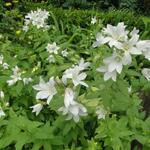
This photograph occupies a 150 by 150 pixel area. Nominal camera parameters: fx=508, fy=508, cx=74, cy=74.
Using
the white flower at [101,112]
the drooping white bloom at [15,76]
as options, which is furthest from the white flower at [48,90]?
the drooping white bloom at [15,76]

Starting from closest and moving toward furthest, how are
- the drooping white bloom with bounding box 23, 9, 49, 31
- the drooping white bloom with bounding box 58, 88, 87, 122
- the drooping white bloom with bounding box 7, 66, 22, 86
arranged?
the drooping white bloom with bounding box 58, 88, 87, 122 → the drooping white bloom with bounding box 7, 66, 22, 86 → the drooping white bloom with bounding box 23, 9, 49, 31

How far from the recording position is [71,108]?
8.17 feet

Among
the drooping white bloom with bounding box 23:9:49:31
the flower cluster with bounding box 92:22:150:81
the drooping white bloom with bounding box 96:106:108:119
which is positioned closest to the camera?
the flower cluster with bounding box 92:22:150:81

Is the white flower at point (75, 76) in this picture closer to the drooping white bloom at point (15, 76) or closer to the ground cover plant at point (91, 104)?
the ground cover plant at point (91, 104)

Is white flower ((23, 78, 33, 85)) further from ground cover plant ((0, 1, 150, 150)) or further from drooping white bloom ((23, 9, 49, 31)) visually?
drooping white bloom ((23, 9, 49, 31))

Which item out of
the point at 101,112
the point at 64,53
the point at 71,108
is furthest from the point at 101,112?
the point at 64,53

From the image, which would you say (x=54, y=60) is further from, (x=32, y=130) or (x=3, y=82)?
(x=32, y=130)

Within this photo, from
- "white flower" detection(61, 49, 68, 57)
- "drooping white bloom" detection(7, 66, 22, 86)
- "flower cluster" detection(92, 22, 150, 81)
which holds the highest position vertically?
"flower cluster" detection(92, 22, 150, 81)

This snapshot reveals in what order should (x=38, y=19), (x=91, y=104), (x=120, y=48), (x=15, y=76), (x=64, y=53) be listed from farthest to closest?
(x=38, y=19), (x=64, y=53), (x=15, y=76), (x=91, y=104), (x=120, y=48)

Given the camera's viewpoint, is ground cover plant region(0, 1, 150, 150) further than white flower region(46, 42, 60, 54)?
No

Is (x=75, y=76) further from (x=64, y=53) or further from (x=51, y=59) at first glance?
(x=64, y=53)

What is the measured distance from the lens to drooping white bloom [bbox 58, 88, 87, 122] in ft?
7.93

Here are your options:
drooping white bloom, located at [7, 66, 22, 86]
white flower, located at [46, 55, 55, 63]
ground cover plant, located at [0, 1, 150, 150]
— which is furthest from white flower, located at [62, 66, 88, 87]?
white flower, located at [46, 55, 55, 63]

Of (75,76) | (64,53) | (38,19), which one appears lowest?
(38,19)
